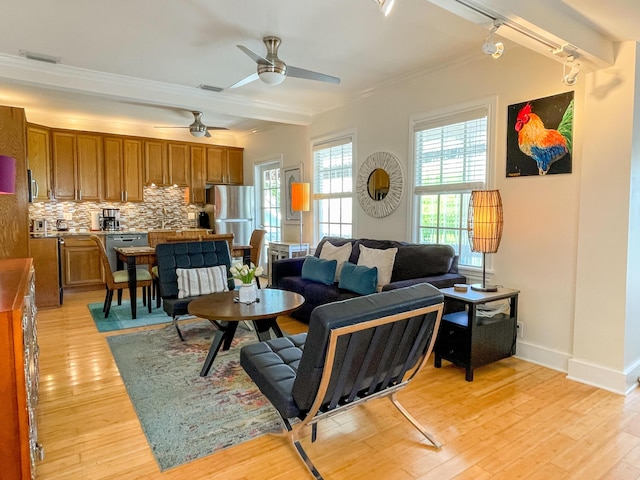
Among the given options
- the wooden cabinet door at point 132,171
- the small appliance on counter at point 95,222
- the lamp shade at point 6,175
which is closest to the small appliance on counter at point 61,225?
the small appliance on counter at point 95,222

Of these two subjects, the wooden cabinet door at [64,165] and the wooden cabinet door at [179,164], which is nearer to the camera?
the wooden cabinet door at [64,165]

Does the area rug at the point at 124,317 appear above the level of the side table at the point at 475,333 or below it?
below

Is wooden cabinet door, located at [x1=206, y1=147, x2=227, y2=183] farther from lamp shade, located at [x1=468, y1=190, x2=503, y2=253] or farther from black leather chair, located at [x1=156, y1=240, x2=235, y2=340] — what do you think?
lamp shade, located at [x1=468, y1=190, x2=503, y2=253]

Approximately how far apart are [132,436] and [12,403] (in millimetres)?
964

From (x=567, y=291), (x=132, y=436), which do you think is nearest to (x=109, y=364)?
(x=132, y=436)

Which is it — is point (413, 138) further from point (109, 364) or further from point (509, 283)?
point (109, 364)

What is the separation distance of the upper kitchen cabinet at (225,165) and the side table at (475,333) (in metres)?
A: 5.57

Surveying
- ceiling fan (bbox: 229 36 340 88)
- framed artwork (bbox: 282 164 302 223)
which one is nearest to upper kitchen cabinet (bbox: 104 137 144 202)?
framed artwork (bbox: 282 164 302 223)

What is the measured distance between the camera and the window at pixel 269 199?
6984 millimetres

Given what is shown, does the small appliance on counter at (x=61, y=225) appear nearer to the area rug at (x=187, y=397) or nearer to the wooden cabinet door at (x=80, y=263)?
the wooden cabinet door at (x=80, y=263)

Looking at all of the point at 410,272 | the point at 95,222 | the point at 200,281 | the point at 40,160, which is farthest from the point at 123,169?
the point at 410,272

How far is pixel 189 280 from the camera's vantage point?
382 cm

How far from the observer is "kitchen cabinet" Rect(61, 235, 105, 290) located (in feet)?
19.8

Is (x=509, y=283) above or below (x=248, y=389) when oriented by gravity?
above
